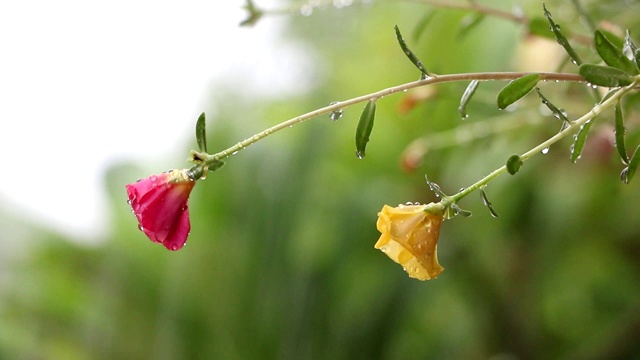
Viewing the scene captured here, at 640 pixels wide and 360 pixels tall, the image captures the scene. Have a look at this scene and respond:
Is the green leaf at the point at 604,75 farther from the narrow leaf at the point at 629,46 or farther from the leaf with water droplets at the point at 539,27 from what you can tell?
the leaf with water droplets at the point at 539,27

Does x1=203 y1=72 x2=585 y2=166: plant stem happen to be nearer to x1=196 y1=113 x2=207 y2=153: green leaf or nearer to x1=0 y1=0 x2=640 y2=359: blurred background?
x1=196 y1=113 x2=207 y2=153: green leaf

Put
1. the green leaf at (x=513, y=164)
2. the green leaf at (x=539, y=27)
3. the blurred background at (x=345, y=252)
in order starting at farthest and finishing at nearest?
the blurred background at (x=345, y=252) < the green leaf at (x=539, y=27) < the green leaf at (x=513, y=164)

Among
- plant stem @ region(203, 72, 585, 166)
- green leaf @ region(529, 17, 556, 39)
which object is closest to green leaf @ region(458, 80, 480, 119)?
plant stem @ region(203, 72, 585, 166)

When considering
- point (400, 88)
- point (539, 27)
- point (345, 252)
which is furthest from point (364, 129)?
point (345, 252)

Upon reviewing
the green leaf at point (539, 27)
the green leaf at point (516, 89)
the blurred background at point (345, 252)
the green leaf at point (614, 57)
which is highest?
the blurred background at point (345, 252)

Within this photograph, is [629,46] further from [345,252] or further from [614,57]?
[345,252]

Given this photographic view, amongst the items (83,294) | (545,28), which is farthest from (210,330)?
(545,28)

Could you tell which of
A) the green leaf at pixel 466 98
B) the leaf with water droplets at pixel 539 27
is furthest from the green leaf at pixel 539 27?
the green leaf at pixel 466 98
